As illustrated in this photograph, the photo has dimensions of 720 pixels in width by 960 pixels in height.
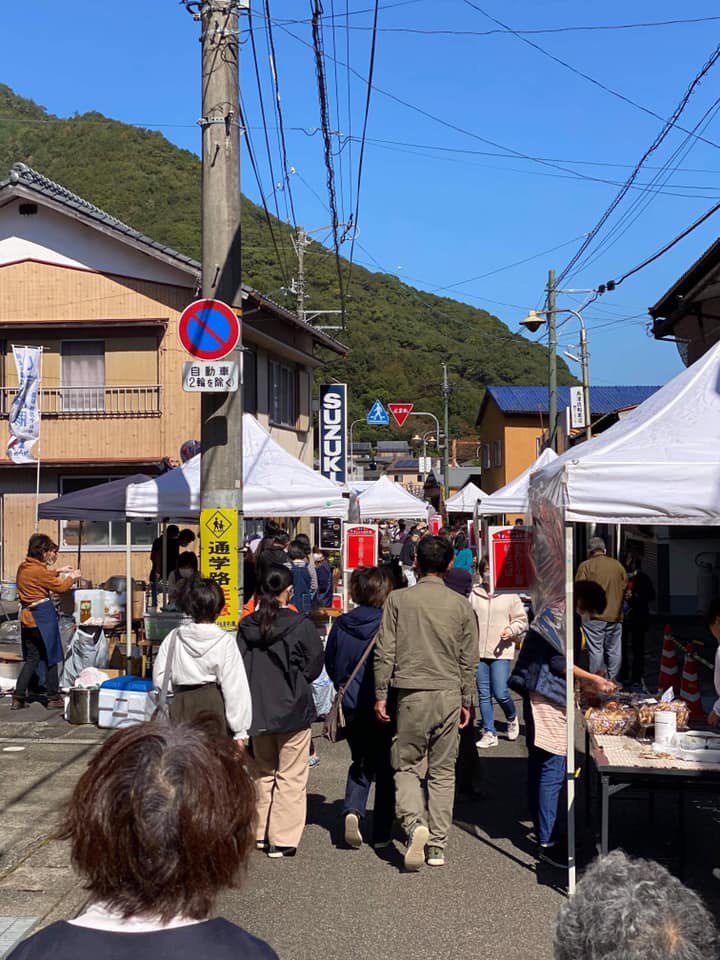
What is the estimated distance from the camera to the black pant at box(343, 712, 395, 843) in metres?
6.32

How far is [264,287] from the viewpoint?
3759 centimetres

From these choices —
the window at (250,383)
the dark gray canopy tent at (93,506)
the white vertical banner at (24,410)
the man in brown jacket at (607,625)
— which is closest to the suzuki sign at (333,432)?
the window at (250,383)

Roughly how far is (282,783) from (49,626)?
5.10m

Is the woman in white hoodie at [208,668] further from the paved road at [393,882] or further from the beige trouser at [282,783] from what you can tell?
the paved road at [393,882]

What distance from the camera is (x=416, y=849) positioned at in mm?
5773

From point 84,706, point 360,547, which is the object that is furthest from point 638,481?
point 360,547

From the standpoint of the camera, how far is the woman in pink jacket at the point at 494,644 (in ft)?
29.4

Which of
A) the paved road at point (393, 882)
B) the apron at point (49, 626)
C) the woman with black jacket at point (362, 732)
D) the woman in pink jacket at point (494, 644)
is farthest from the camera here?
the apron at point (49, 626)

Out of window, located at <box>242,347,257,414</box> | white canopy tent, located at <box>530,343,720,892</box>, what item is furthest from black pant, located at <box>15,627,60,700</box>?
window, located at <box>242,347,257,414</box>

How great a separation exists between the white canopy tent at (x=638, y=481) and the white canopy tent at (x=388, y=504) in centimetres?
1532

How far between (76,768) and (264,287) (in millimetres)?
30958

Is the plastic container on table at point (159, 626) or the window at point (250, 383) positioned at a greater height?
the window at point (250, 383)

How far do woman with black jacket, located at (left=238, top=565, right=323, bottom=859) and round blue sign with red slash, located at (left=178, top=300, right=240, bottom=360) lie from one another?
2.00m

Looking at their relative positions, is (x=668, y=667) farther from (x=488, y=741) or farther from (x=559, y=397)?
(x=559, y=397)
